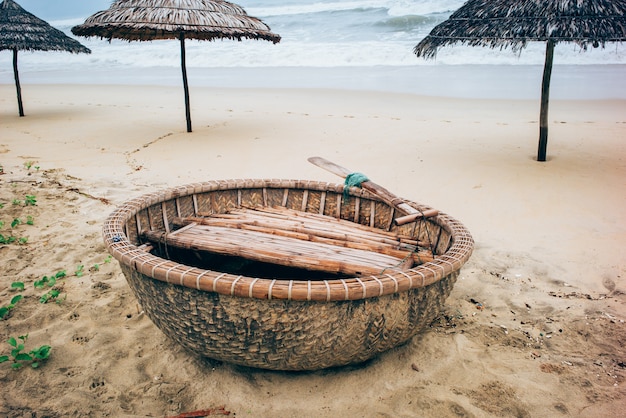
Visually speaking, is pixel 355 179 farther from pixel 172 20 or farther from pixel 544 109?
pixel 172 20

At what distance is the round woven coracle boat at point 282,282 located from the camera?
1562 mm

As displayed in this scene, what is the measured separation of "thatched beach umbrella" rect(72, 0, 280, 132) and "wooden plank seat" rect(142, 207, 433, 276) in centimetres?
406

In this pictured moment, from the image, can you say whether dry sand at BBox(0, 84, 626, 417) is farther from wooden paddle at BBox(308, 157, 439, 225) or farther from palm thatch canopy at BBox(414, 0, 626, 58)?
palm thatch canopy at BBox(414, 0, 626, 58)

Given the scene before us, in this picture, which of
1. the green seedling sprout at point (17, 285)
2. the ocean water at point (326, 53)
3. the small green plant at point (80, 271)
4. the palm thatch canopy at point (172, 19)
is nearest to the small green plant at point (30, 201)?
the small green plant at point (80, 271)

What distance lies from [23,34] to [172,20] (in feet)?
13.2

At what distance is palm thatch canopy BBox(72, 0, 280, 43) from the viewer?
5715 millimetres

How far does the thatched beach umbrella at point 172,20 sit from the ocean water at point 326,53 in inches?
246

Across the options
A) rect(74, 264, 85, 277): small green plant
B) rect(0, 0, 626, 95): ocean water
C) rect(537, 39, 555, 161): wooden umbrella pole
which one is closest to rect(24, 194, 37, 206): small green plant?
rect(74, 264, 85, 277): small green plant

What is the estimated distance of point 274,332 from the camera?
1.61m

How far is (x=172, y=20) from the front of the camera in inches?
227

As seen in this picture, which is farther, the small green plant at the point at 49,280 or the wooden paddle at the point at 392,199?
the small green plant at the point at 49,280

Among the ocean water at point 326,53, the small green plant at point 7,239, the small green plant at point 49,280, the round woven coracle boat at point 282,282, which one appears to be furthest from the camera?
the ocean water at point 326,53

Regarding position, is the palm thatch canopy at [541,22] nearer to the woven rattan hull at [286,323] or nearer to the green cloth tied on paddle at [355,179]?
the green cloth tied on paddle at [355,179]

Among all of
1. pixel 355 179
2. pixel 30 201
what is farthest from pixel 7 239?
pixel 355 179
